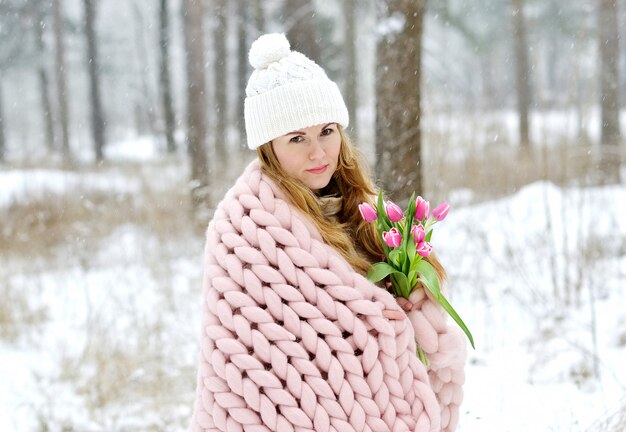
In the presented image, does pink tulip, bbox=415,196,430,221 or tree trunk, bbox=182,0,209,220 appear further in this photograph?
tree trunk, bbox=182,0,209,220

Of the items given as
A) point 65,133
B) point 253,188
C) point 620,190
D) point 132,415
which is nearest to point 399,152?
point 132,415

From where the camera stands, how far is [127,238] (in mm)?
7527

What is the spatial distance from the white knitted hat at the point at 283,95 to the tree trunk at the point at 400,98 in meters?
2.32

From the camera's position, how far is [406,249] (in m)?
1.95

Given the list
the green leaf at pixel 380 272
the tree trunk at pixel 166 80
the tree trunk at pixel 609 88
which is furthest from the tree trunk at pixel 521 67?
the green leaf at pixel 380 272

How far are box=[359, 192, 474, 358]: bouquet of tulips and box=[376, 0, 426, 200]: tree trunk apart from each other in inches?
90.0

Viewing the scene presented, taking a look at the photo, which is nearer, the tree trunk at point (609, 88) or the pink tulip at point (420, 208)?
the pink tulip at point (420, 208)

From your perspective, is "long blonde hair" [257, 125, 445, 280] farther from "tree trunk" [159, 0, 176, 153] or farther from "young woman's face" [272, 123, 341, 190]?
"tree trunk" [159, 0, 176, 153]

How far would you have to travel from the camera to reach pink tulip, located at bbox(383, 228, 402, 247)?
6.31ft

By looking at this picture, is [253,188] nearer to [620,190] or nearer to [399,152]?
[399,152]

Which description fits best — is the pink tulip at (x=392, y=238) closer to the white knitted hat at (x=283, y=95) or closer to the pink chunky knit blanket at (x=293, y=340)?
the pink chunky knit blanket at (x=293, y=340)

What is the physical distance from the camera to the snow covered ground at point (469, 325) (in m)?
3.67

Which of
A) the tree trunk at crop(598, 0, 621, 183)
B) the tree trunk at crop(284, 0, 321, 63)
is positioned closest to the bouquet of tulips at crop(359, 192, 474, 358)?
the tree trunk at crop(284, 0, 321, 63)

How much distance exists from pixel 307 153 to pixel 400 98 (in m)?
2.46
